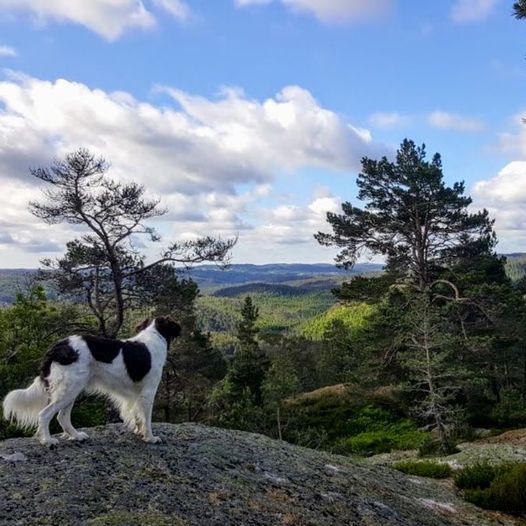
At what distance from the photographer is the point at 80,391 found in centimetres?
630

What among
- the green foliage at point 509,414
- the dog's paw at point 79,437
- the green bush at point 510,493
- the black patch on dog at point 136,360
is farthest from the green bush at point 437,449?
the dog's paw at point 79,437

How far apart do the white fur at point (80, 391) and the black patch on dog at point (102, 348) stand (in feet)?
0.15

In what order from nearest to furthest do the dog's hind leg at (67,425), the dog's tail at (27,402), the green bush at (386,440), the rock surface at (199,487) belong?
the rock surface at (199,487)
the dog's tail at (27,402)
the dog's hind leg at (67,425)
the green bush at (386,440)

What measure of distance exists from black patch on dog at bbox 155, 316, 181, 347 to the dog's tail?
164 cm

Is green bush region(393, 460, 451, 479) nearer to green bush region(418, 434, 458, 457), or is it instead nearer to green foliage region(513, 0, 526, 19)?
green bush region(418, 434, 458, 457)

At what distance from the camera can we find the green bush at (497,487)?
7668 millimetres

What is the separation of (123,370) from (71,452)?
109 centimetres

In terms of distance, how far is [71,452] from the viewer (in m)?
5.86

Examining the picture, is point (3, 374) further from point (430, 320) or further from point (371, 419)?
point (371, 419)

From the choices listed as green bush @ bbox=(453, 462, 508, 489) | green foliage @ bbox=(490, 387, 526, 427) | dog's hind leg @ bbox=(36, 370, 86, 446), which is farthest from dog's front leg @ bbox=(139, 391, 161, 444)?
green foliage @ bbox=(490, 387, 526, 427)

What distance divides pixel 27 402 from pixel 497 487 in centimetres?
679

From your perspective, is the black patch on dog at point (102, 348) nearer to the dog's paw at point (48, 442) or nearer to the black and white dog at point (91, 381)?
the black and white dog at point (91, 381)

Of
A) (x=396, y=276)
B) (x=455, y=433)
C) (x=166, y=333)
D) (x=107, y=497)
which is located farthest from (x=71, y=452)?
(x=396, y=276)

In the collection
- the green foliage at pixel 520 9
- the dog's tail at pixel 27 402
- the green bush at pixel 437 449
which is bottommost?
the green bush at pixel 437 449
